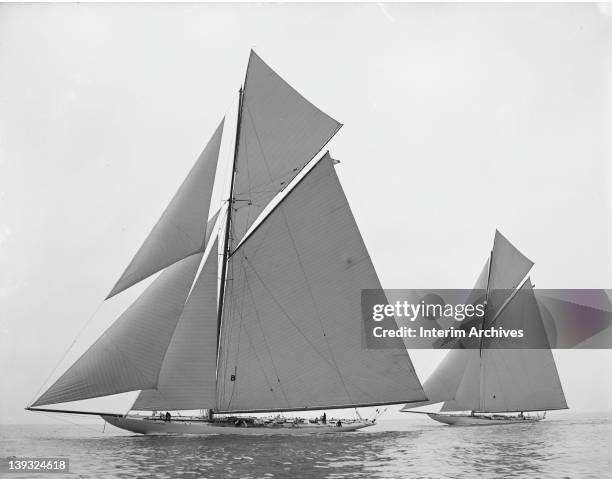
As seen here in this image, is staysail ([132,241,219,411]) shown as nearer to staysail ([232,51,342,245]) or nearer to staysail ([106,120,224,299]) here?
staysail ([106,120,224,299])

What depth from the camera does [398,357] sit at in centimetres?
3162

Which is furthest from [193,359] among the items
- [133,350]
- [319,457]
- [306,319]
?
[319,457]

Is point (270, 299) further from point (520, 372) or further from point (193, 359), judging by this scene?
point (520, 372)

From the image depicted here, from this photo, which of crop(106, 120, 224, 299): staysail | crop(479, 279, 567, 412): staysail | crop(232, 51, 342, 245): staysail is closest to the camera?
crop(106, 120, 224, 299): staysail

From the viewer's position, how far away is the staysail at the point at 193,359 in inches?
1170

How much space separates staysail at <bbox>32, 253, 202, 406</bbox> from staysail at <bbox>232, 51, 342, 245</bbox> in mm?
5289

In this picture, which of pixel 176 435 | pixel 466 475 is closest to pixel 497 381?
pixel 176 435

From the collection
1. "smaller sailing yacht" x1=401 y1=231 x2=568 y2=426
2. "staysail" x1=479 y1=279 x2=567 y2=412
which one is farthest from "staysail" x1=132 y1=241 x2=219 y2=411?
"staysail" x1=479 y1=279 x2=567 y2=412

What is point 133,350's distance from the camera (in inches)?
1104

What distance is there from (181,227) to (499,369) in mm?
30717

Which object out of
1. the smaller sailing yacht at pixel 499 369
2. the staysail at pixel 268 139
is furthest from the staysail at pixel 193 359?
the smaller sailing yacht at pixel 499 369

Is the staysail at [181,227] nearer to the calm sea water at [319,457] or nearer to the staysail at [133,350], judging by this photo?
the staysail at [133,350]

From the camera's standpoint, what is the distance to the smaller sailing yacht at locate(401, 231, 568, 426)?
166ft

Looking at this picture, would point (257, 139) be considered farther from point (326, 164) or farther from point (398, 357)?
point (398, 357)
